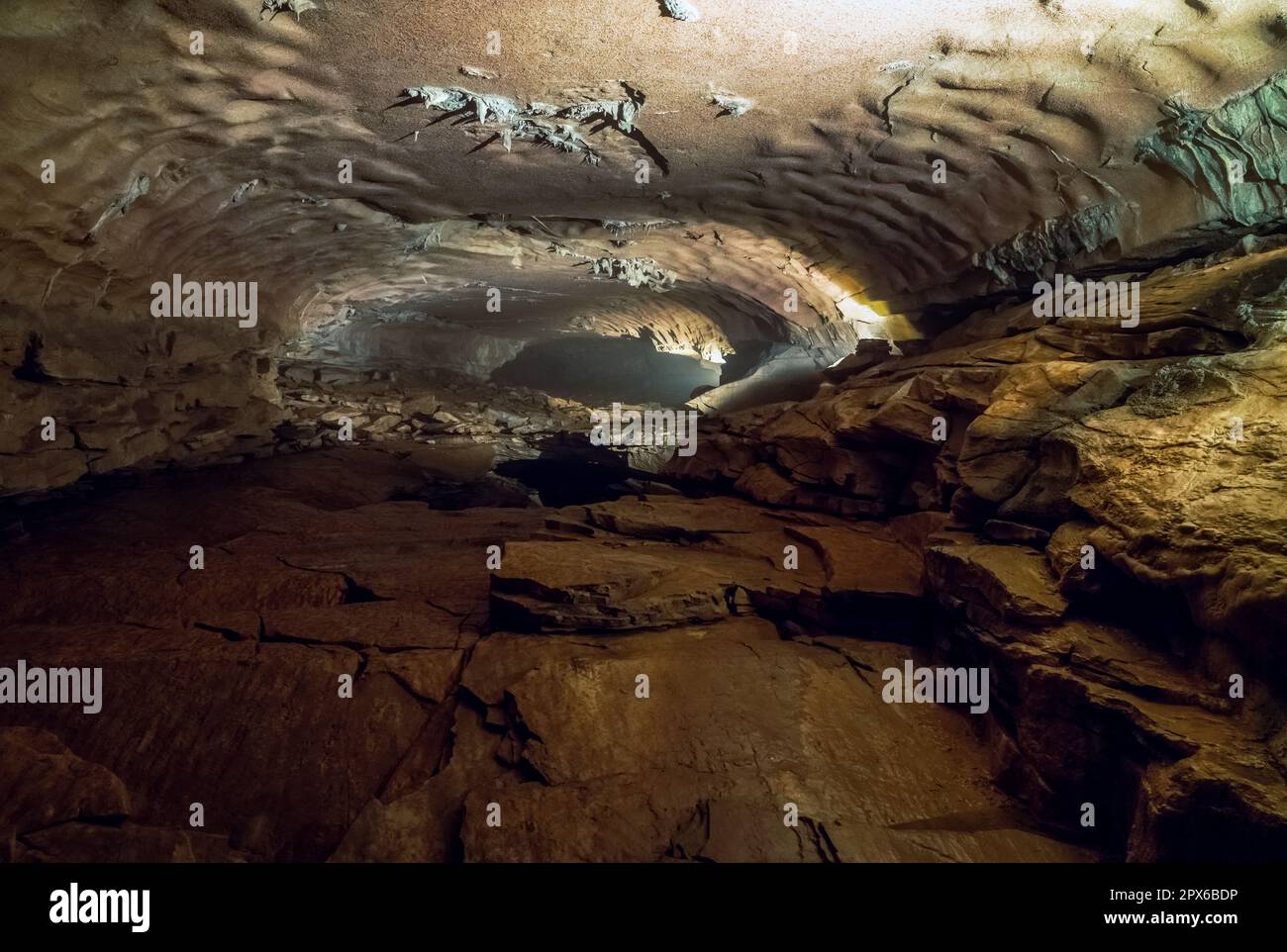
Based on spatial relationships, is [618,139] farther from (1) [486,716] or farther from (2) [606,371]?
(2) [606,371]

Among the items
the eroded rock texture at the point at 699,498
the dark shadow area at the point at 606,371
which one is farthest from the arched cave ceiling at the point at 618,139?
the dark shadow area at the point at 606,371

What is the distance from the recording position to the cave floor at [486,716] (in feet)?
12.0

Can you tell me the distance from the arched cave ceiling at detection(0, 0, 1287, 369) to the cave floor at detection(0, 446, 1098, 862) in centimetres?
330

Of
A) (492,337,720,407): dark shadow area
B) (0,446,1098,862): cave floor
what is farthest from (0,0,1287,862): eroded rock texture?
(492,337,720,407): dark shadow area

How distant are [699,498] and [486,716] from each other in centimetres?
494

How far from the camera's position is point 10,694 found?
470cm

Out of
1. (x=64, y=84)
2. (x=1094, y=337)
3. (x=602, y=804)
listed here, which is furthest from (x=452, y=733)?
(x=1094, y=337)

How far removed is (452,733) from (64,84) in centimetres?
498

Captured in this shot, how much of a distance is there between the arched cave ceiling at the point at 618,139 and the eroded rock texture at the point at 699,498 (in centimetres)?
4

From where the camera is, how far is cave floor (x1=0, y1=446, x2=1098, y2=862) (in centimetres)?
365

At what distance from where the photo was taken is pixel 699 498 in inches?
351

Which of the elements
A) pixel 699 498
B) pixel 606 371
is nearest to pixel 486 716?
pixel 699 498

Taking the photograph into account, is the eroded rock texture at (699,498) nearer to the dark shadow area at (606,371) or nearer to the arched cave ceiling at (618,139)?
the arched cave ceiling at (618,139)
